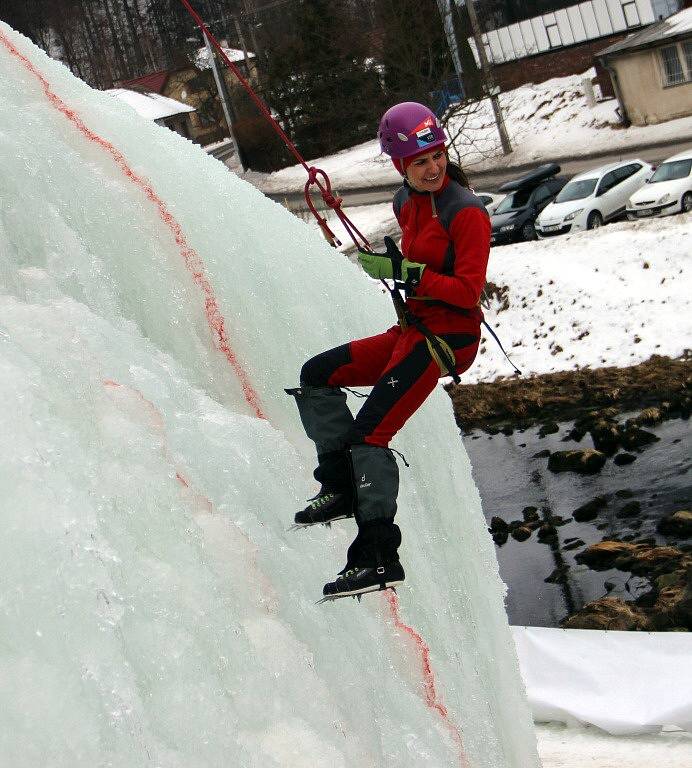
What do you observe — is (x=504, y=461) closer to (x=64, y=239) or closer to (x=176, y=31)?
(x=64, y=239)

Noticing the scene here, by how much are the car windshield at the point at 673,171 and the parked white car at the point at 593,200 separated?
777 mm

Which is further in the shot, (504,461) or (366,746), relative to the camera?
(504,461)

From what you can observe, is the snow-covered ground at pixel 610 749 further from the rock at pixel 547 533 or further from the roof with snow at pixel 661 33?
the roof with snow at pixel 661 33

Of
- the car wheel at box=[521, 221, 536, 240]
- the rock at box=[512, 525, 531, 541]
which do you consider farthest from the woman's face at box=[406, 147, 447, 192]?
the car wheel at box=[521, 221, 536, 240]

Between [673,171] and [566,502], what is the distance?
9.54m

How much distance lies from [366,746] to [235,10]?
185 ft

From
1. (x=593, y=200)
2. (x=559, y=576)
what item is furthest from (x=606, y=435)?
(x=593, y=200)

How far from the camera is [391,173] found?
34.2 m

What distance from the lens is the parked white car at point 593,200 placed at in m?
19.8

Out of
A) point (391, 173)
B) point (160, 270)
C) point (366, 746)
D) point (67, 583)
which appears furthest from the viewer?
point (391, 173)

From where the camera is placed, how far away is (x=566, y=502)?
11.9 m

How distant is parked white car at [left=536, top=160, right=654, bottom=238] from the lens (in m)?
19.8

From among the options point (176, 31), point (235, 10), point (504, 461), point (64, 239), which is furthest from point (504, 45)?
point (64, 239)

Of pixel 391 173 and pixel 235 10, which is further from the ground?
pixel 235 10
